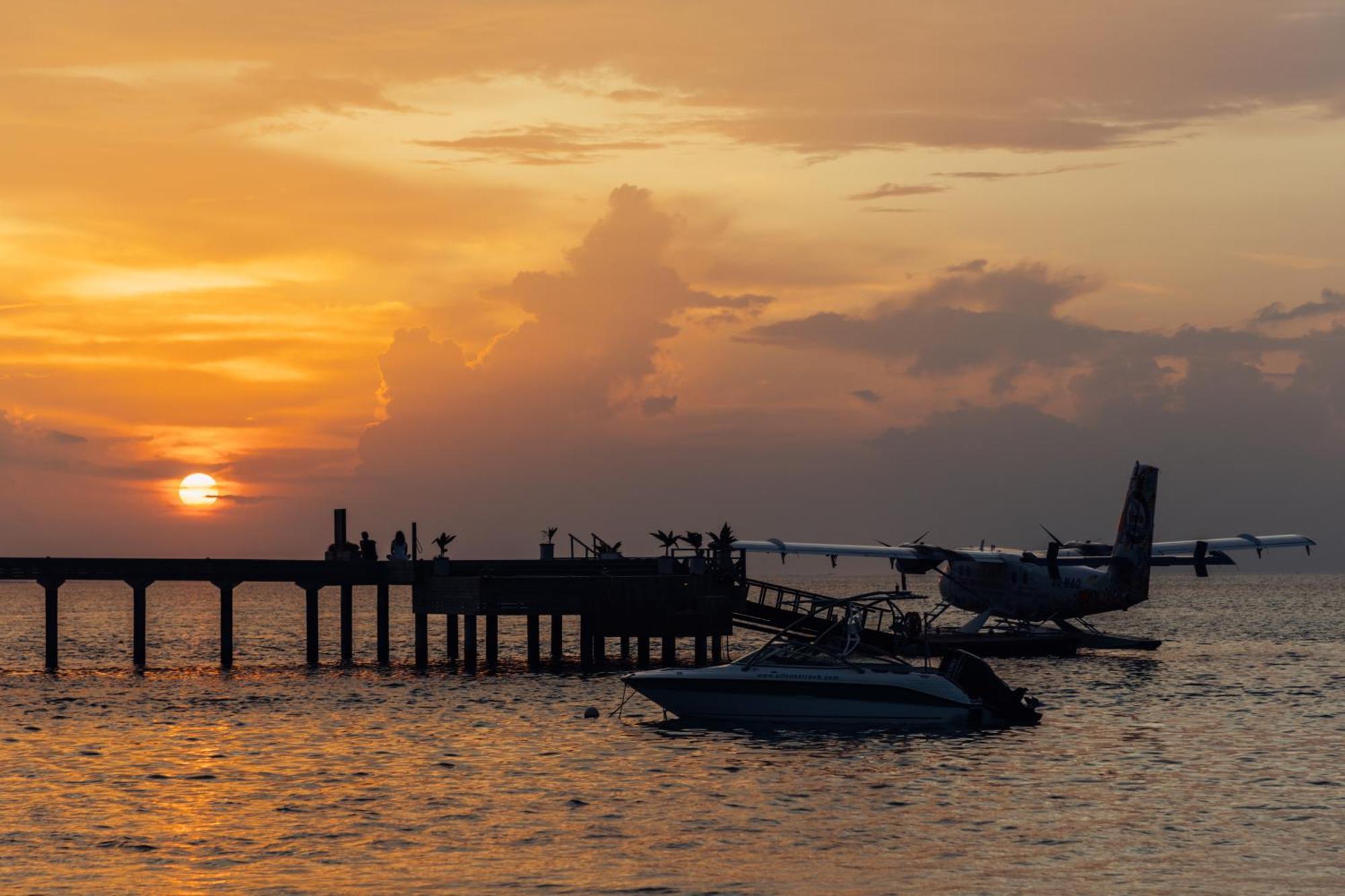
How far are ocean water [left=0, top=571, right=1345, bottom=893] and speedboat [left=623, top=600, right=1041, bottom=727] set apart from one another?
2.48 ft

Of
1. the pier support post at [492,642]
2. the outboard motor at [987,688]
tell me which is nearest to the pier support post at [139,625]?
A: the pier support post at [492,642]

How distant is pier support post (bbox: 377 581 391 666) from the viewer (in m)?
71.9

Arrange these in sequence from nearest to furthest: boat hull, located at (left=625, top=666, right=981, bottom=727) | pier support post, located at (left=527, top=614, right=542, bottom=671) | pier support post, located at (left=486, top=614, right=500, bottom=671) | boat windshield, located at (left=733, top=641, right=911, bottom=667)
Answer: boat hull, located at (left=625, top=666, right=981, bottom=727), boat windshield, located at (left=733, top=641, right=911, bottom=667), pier support post, located at (left=486, top=614, right=500, bottom=671), pier support post, located at (left=527, top=614, right=542, bottom=671)

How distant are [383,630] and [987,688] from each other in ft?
108

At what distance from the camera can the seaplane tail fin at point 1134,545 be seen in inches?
3246

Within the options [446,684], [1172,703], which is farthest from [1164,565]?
[446,684]

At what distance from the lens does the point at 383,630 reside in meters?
74.2

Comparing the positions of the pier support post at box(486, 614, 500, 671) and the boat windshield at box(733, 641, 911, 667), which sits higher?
the boat windshield at box(733, 641, 911, 667)

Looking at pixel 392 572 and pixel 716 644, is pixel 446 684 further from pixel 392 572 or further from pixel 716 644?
pixel 716 644

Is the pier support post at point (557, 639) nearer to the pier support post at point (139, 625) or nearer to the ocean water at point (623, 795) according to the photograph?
the ocean water at point (623, 795)

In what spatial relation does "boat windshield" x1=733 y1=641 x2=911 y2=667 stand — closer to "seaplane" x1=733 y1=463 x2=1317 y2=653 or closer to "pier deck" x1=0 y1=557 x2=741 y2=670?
"pier deck" x1=0 y1=557 x2=741 y2=670

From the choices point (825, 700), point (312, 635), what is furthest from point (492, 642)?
point (825, 700)

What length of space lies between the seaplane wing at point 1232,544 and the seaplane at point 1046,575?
2.35 metres

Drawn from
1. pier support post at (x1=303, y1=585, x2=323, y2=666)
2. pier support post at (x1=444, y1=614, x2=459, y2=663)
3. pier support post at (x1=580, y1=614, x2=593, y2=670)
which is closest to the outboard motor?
pier support post at (x1=580, y1=614, x2=593, y2=670)
